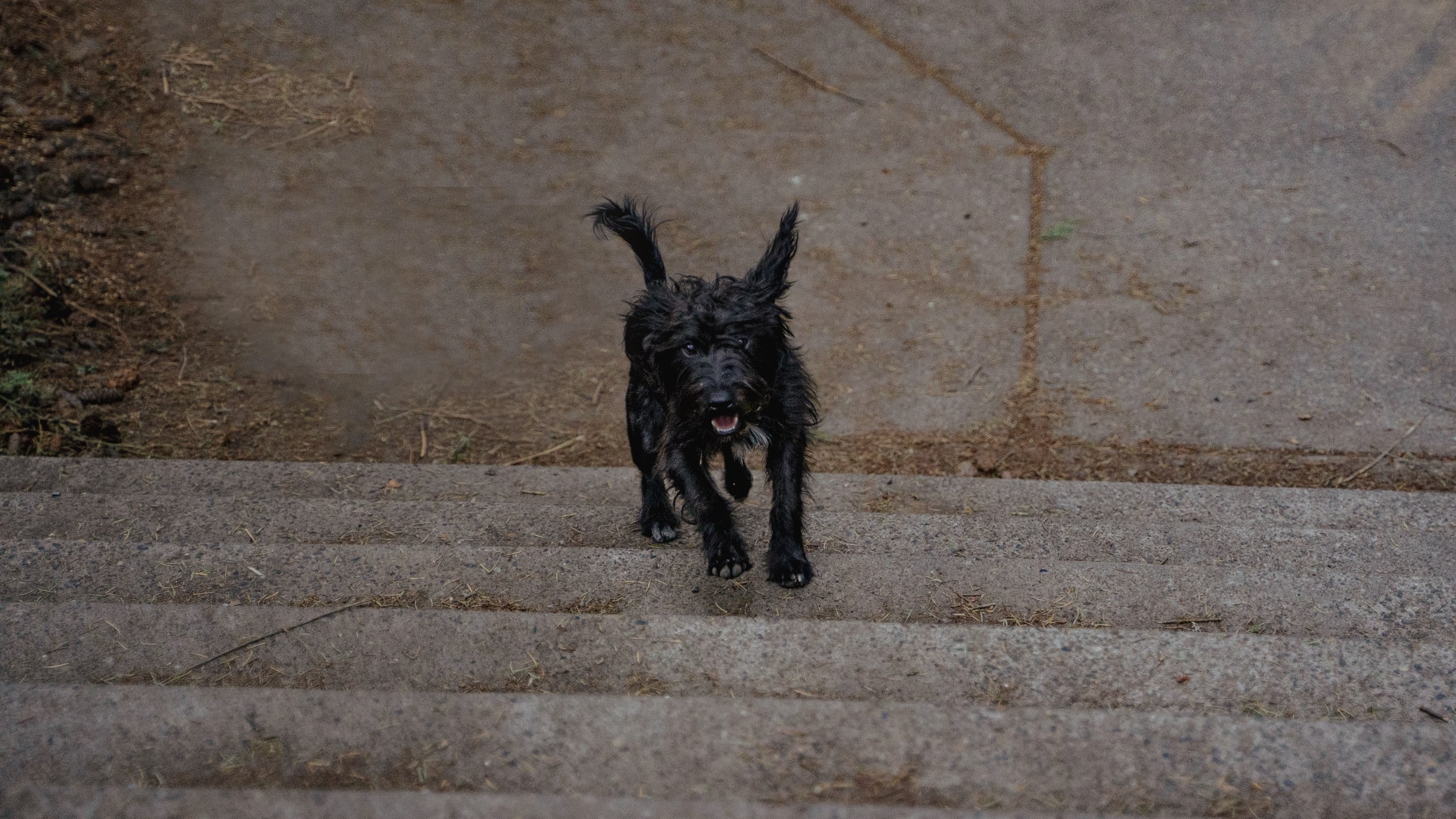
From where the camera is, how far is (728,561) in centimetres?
400

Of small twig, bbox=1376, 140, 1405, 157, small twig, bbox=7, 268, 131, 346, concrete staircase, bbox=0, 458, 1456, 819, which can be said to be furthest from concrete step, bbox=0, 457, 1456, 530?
small twig, bbox=1376, 140, 1405, 157

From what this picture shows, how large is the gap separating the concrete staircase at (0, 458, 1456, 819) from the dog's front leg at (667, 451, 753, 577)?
0.37 feet

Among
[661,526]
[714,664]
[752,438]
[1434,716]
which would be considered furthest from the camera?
[661,526]

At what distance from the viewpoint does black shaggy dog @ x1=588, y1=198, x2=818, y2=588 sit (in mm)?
4043

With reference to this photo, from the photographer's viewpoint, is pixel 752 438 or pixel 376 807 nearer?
pixel 376 807

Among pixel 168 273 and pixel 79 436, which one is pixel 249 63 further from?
pixel 79 436

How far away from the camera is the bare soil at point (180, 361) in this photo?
20.6ft

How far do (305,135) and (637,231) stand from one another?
536 centimetres

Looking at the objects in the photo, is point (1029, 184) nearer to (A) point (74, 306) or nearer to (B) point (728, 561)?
(B) point (728, 561)

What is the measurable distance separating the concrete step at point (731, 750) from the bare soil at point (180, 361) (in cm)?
383

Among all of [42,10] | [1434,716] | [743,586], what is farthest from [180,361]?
[1434,716]

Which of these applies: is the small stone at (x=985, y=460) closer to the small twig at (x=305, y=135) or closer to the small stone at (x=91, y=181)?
the small twig at (x=305, y=135)

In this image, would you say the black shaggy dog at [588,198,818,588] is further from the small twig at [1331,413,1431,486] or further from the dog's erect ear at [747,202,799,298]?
the small twig at [1331,413,1431,486]

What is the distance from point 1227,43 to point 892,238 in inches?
143
